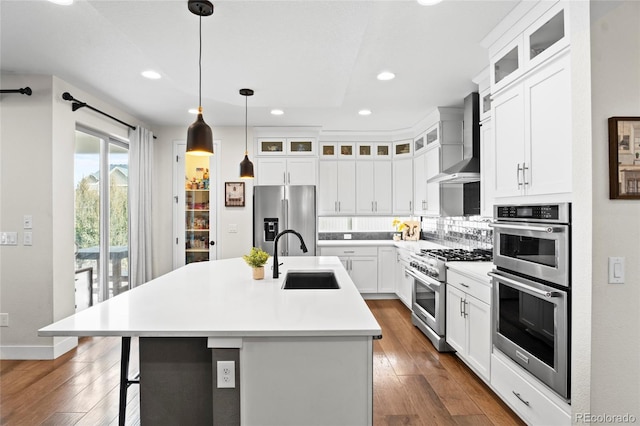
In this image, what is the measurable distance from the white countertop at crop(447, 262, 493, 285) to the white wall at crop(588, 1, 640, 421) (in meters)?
1.01

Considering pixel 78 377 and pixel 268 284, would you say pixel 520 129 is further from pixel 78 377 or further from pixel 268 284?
pixel 78 377

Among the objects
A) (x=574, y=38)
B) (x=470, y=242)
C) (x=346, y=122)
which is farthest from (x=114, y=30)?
(x=470, y=242)

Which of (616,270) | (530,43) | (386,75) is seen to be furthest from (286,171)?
(616,270)

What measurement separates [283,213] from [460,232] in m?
2.43

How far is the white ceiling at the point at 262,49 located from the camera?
2170 mm

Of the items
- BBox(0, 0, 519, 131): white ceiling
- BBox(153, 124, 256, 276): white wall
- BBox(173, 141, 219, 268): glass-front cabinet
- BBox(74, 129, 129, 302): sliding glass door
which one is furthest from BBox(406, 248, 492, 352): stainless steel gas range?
BBox(74, 129, 129, 302): sliding glass door

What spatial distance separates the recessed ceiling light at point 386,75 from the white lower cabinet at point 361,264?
106 inches

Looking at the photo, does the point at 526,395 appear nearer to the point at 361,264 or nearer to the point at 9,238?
the point at 361,264

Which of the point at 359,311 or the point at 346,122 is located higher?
the point at 346,122

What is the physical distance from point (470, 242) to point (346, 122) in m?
2.33

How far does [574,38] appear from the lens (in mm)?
1630

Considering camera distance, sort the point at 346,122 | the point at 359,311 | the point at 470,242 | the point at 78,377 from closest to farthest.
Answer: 1. the point at 359,311
2. the point at 78,377
3. the point at 470,242
4. the point at 346,122

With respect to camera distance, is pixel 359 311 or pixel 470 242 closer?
pixel 359 311

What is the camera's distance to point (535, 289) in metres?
2.01
